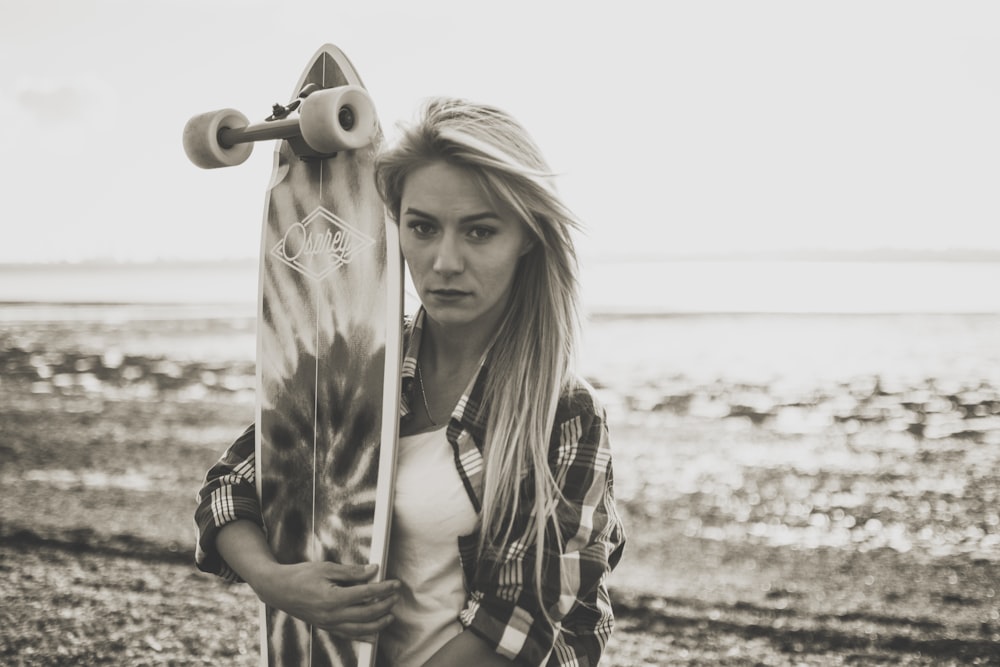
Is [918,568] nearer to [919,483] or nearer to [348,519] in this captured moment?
[919,483]

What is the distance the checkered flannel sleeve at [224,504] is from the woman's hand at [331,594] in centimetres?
13

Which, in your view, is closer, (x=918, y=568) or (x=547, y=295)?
(x=547, y=295)

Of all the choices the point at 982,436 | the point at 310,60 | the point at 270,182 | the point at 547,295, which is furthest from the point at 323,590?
the point at 982,436

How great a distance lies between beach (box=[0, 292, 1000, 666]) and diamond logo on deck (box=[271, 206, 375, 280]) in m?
1.92

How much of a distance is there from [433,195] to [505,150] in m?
0.16

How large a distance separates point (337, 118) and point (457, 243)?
36 centimetres

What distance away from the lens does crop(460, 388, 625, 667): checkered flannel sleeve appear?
61.9 inches

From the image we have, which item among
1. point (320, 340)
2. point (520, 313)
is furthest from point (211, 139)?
point (520, 313)

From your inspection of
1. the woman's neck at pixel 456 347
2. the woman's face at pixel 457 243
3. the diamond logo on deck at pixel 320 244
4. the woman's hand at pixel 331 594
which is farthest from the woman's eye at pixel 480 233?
the woman's hand at pixel 331 594

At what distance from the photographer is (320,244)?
219 cm

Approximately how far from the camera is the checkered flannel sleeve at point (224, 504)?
189cm

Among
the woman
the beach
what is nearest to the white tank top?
the woman

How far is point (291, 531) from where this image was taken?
2.05m

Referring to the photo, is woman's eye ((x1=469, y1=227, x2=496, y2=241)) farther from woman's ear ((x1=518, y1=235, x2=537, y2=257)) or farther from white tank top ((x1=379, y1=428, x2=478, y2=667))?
white tank top ((x1=379, y1=428, x2=478, y2=667))
